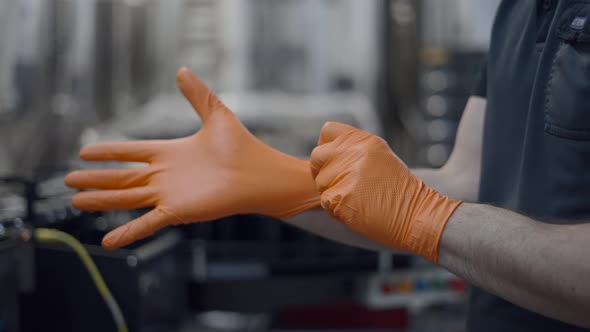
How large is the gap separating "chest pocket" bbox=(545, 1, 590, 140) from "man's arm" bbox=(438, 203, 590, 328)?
0.17 meters

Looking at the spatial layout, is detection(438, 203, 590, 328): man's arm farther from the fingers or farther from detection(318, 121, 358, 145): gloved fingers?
the fingers

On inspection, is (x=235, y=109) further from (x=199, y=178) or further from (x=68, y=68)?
(x=199, y=178)

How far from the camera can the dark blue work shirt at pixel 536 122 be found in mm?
841

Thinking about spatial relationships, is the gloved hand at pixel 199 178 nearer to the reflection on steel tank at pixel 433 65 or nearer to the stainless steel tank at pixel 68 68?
the stainless steel tank at pixel 68 68

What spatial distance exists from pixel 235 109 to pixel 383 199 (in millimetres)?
2033

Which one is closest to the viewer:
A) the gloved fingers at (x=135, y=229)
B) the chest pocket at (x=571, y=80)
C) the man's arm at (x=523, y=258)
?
the man's arm at (x=523, y=258)

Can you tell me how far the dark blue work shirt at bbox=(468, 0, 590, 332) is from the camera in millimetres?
841

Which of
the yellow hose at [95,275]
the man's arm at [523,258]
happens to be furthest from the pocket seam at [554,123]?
the yellow hose at [95,275]

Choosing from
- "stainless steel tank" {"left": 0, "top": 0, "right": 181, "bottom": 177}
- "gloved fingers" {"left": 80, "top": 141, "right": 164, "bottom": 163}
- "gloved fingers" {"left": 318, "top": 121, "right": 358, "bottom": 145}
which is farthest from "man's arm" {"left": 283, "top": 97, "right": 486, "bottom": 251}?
"stainless steel tank" {"left": 0, "top": 0, "right": 181, "bottom": 177}

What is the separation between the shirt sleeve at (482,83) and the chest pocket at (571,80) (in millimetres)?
231

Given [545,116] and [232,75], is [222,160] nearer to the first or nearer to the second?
[545,116]

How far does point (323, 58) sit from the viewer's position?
9.84 ft

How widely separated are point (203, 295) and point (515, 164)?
125cm

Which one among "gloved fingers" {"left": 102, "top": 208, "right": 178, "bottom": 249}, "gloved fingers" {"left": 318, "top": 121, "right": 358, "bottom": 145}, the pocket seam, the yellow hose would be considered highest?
the pocket seam
